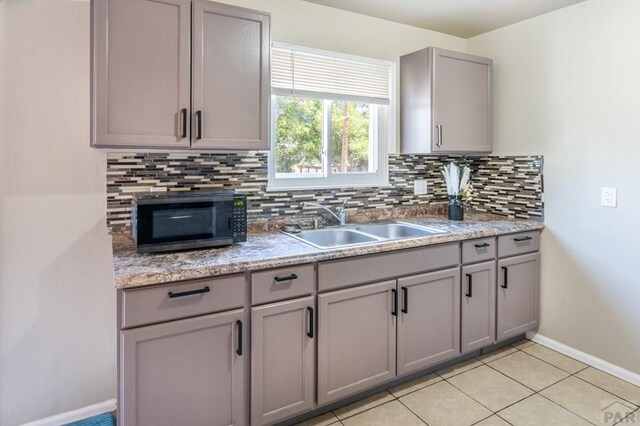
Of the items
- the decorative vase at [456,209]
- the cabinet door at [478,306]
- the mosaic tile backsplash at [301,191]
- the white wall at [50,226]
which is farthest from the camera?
the decorative vase at [456,209]

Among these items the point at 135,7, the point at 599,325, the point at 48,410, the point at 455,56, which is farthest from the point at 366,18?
the point at 48,410

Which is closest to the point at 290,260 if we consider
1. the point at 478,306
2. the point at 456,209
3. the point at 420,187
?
the point at 478,306

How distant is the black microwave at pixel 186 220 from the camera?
1824 millimetres

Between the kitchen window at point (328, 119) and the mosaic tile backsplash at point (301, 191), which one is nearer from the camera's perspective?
the mosaic tile backsplash at point (301, 191)

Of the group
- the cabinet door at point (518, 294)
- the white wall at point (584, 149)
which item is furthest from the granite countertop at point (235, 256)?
the white wall at point (584, 149)

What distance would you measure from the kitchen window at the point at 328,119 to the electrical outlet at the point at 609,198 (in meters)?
1.40

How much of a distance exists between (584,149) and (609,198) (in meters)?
0.35

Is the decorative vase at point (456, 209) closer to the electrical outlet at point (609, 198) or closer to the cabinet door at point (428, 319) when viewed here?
the cabinet door at point (428, 319)

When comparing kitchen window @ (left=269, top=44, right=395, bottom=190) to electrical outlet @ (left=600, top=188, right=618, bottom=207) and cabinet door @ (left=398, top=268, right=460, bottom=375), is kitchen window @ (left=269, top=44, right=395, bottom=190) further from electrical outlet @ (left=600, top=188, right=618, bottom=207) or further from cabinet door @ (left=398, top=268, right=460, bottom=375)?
electrical outlet @ (left=600, top=188, right=618, bottom=207)

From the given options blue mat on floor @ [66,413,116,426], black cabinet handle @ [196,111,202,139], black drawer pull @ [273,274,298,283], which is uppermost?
black cabinet handle @ [196,111,202,139]

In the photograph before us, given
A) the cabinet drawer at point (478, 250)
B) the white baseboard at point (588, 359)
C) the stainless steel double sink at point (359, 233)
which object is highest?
the stainless steel double sink at point (359, 233)

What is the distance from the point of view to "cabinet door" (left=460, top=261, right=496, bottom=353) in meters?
2.54

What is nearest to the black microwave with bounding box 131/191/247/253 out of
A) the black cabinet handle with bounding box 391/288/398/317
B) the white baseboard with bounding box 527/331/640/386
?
the black cabinet handle with bounding box 391/288/398/317

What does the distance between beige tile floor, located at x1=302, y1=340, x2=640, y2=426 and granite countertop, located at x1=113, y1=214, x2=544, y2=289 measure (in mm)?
854
